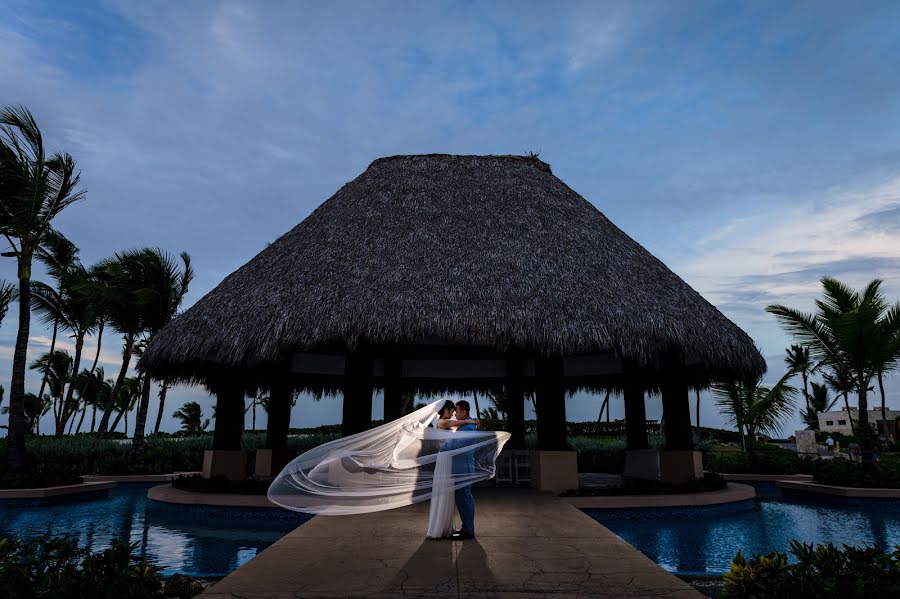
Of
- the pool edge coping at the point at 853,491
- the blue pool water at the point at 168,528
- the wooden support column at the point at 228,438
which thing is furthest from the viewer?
the wooden support column at the point at 228,438

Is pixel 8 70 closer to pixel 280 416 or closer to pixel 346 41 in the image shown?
pixel 346 41

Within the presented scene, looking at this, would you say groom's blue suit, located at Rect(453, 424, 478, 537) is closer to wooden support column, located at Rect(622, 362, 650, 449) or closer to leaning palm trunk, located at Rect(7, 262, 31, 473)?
wooden support column, located at Rect(622, 362, 650, 449)

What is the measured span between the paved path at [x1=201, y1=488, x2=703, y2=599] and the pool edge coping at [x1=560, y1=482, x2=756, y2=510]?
2769 mm

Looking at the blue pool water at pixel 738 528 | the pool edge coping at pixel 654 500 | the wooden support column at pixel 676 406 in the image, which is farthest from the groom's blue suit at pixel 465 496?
the wooden support column at pixel 676 406

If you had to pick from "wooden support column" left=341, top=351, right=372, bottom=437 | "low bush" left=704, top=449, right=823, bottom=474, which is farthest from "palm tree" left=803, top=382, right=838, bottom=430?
"wooden support column" left=341, top=351, right=372, bottom=437

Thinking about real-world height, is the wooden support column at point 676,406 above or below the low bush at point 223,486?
above

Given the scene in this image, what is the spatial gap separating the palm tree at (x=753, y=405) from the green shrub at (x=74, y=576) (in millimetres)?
15540

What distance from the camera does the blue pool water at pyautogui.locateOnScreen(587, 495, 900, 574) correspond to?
6.52 metres

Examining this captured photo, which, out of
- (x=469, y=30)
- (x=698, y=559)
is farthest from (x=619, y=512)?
(x=469, y=30)

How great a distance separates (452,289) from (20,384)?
459 inches

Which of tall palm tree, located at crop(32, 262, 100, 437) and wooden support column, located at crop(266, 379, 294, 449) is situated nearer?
wooden support column, located at crop(266, 379, 294, 449)

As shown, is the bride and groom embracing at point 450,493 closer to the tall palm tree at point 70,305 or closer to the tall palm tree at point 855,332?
the tall palm tree at point 855,332

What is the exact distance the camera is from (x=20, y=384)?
1357cm

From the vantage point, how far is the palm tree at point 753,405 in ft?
51.4
